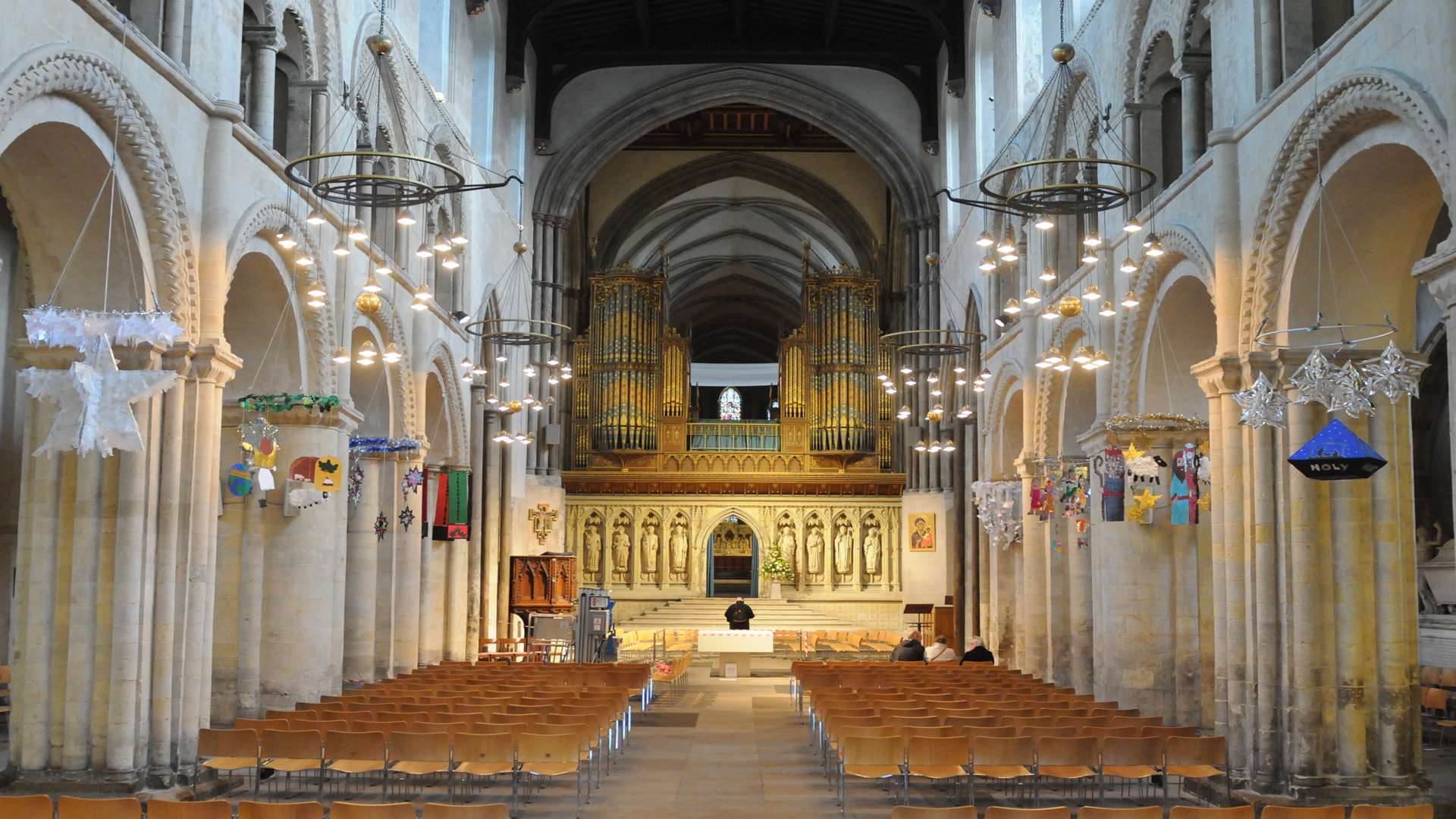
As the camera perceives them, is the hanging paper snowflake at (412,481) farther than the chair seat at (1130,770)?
Yes

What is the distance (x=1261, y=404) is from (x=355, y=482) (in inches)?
481

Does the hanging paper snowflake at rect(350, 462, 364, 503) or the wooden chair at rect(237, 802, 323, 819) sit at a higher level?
the hanging paper snowflake at rect(350, 462, 364, 503)

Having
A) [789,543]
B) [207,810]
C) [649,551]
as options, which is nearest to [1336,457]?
[207,810]

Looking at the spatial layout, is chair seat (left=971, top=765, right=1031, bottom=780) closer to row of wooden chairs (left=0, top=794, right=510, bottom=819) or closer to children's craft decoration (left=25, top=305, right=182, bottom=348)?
row of wooden chairs (left=0, top=794, right=510, bottom=819)

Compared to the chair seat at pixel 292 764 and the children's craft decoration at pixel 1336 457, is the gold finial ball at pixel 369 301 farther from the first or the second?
the children's craft decoration at pixel 1336 457

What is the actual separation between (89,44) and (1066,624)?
49.9 feet

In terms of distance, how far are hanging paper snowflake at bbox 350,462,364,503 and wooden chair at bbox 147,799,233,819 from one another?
10.9m

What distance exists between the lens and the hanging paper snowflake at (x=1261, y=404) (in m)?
11.4

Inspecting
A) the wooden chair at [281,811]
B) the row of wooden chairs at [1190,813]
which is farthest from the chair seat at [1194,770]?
the wooden chair at [281,811]

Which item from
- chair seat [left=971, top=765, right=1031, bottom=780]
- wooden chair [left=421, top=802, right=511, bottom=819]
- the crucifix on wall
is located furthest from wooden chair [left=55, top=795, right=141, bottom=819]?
the crucifix on wall

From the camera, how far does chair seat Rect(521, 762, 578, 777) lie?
11.1 m

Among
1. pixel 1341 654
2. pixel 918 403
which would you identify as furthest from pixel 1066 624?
pixel 918 403

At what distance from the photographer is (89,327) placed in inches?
395

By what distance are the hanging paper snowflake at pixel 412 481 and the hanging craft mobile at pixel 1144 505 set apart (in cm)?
1061
